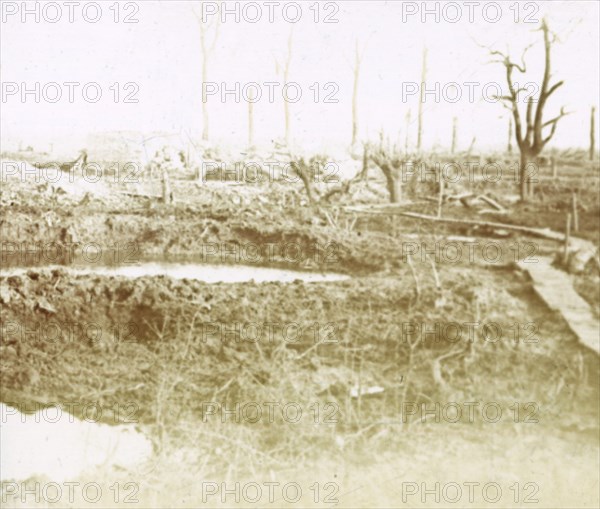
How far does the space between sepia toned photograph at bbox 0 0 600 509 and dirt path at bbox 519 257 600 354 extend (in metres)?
0.01

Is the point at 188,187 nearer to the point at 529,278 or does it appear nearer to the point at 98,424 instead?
the point at 98,424

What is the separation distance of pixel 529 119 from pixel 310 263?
155 cm

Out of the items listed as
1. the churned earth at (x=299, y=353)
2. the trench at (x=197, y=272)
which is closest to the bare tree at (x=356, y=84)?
the churned earth at (x=299, y=353)

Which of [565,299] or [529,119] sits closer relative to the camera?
[565,299]

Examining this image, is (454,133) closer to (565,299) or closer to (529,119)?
(529,119)

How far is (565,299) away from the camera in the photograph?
10.4 feet

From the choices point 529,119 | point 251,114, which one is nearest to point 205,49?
point 251,114

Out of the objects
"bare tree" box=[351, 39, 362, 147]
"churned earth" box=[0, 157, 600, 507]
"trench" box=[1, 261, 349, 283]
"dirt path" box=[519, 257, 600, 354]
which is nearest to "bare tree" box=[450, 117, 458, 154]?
"churned earth" box=[0, 157, 600, 507]

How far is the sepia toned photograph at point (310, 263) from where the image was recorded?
9.82 ft

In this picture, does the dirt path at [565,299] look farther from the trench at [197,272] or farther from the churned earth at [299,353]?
the trench at [197,272]

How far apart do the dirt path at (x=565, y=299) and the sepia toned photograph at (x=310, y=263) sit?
0.01 metres

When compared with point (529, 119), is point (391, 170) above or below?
below

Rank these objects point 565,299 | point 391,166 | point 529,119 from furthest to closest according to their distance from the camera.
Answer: point 391,166
point 529,119
point 565,299

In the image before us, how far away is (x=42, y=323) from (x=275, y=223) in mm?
1485
